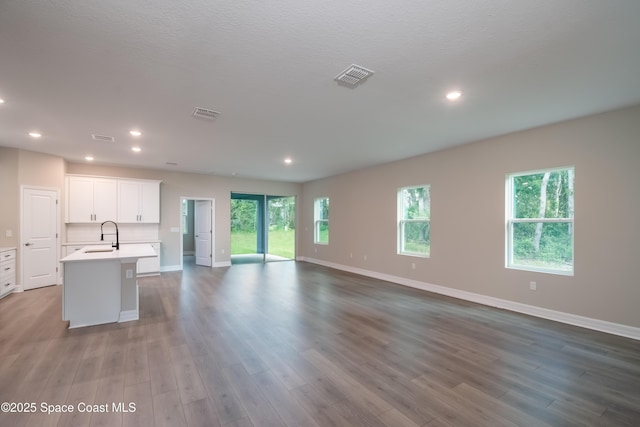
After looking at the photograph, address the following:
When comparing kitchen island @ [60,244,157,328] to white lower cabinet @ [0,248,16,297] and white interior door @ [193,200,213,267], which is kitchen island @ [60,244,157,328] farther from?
white interior door @ [193,200,213,267]

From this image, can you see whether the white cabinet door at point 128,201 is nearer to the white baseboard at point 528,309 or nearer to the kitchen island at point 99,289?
the kitchen island at point 99,289

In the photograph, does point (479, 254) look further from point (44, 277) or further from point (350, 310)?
point (44, 277)

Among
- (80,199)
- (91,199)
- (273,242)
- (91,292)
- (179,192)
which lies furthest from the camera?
(273,242)

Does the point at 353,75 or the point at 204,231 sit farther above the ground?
the point at 353,75

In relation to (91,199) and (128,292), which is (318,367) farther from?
(91,199)

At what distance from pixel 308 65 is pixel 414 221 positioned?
4304 mm

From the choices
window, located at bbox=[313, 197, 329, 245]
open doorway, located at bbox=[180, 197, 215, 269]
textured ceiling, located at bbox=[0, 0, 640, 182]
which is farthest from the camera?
window, located at bbox=[313, 197, 329, 245]

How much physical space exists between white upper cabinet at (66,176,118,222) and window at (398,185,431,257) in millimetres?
6459

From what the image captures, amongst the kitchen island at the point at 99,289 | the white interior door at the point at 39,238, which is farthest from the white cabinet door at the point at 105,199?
the kitchen island at the point at 99,289

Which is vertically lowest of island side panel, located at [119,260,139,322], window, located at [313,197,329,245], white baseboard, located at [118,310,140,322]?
white baseboard, located at [118,310,140,322]

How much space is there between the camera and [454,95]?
3.00 m

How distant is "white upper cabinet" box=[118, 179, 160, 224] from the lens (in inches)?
263

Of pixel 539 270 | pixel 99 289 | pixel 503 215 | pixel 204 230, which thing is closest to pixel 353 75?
pixel 503 215

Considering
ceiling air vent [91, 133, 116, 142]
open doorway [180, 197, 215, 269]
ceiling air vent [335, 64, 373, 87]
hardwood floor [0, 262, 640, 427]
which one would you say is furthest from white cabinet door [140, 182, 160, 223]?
ceiling air vent [335, 64, 373, 87]
